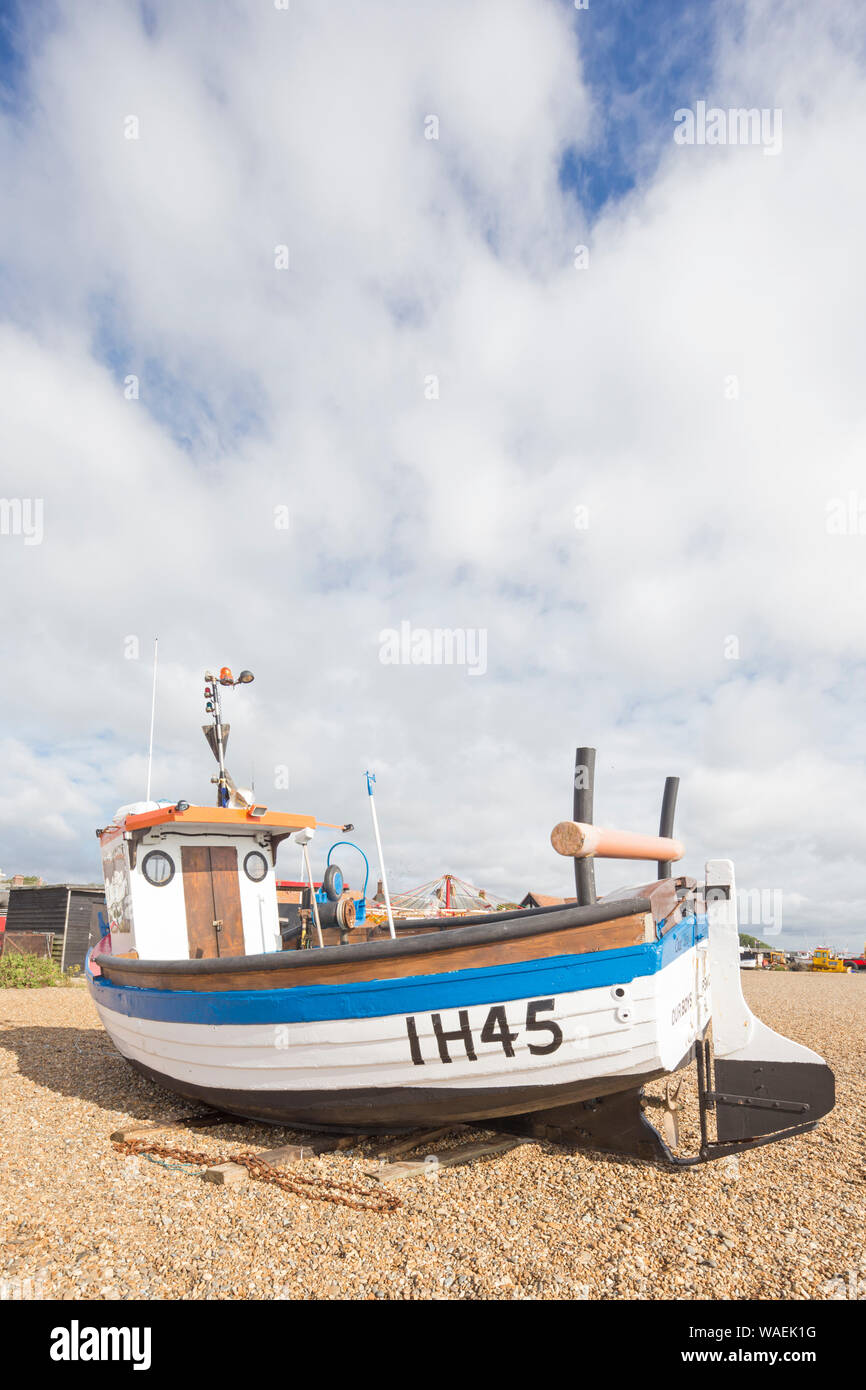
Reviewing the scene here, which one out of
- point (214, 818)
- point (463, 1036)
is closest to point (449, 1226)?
point (463, 1036)

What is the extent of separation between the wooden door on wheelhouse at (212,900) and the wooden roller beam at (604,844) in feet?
16.1

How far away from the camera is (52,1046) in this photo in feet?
32.4

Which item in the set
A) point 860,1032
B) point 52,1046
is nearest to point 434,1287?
point 52,1046

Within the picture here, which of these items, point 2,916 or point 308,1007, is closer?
point 308,1007

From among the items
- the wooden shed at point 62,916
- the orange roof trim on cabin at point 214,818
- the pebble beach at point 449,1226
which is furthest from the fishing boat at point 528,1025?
the wooden shed at point 62,916

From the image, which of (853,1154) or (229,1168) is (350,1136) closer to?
(229,1168)

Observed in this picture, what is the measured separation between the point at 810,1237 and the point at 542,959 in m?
1.90

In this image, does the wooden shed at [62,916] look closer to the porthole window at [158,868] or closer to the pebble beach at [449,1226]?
the porthole window at [158,868]

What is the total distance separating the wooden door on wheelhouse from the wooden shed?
17079 mm

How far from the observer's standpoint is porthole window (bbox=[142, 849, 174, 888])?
773 cm

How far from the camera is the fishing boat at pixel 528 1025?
4.24 m

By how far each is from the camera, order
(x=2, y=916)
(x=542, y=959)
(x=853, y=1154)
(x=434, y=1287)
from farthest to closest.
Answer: (x=2, y=916)
(x=853, y=1154)
(x=542, y=959)
(x=434, y=1287)

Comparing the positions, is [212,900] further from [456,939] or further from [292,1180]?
[456,939]

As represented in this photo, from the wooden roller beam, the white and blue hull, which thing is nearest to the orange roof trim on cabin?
the white and blue hull
